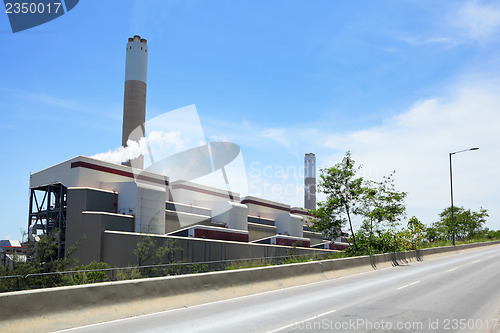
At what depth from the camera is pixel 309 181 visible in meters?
118

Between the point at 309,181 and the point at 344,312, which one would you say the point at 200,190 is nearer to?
the point at 344,312

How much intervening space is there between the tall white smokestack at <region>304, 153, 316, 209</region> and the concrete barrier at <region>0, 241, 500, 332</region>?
309 ft

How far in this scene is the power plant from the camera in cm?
3950

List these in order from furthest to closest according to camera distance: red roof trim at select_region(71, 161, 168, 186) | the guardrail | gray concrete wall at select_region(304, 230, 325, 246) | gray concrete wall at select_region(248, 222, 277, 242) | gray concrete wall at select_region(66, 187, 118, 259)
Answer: gray concrete wall at select_region(304, 230, 325, 246) < gray concrete wall at select_region(248, 222, 277, 242) < red roof trim at select_region(71, 161, 168, 186) < gray concrete wall at select_region(66, 187, 118, 259) < the guardrail

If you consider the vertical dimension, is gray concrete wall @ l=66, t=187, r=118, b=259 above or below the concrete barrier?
above

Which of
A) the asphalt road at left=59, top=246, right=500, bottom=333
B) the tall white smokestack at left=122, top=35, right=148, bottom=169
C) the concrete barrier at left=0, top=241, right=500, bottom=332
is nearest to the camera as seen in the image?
the concrete barrier at left=0, top=241, right=500, bottom=332

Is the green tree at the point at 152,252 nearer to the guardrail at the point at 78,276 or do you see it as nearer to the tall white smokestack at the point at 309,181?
the guardrail at the point at 78,276

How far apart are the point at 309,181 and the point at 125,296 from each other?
10964 cm

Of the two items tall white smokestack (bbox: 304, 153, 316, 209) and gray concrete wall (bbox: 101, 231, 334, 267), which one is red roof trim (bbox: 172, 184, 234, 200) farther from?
tall white smokestack (bbox: 304, 153, 316, 209)

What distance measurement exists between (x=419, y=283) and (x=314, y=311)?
25.2ft

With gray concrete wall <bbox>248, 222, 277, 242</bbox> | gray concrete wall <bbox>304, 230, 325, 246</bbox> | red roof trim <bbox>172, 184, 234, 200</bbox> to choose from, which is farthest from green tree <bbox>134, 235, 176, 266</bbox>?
gray concrete wall <bbox>304, 230, 325, 246</bbox>

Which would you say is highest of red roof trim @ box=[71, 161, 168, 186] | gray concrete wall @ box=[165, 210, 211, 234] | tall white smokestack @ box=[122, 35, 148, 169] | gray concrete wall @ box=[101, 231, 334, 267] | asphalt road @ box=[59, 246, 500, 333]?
tall white smokestack @ box=[122, 35, 148, 169]

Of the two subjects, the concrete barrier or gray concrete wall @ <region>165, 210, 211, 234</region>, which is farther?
gray concrete wall @ <region>165, 210, 211, 234</region>

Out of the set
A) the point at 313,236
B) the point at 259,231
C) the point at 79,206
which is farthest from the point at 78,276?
the point at 313,236
